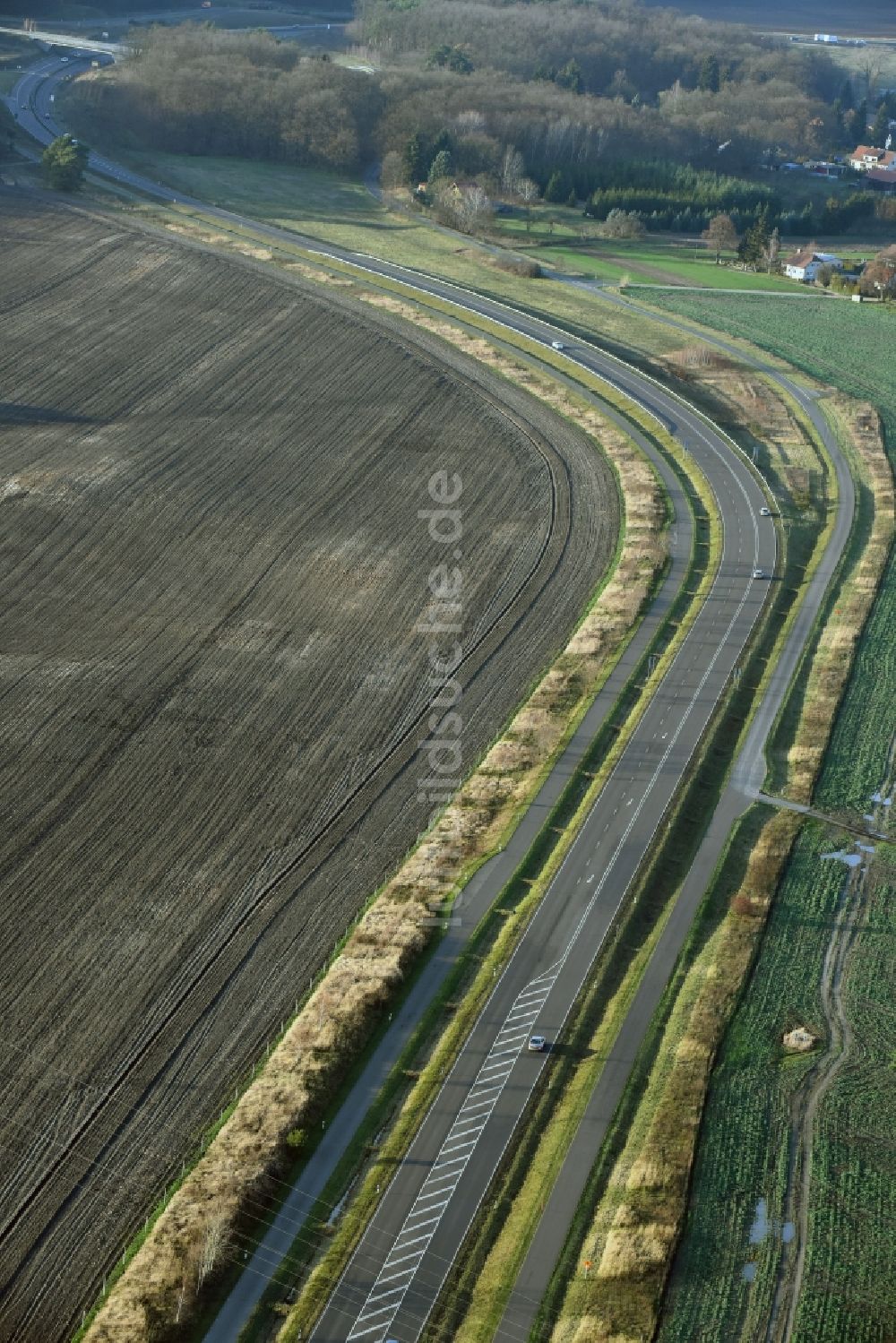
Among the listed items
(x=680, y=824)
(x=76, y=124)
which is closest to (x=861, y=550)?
(x=680, y=824)

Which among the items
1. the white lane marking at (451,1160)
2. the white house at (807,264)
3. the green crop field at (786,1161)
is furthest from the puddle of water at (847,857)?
the white house at (807,264)

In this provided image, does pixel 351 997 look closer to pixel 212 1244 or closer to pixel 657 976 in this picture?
pixel 212 1244

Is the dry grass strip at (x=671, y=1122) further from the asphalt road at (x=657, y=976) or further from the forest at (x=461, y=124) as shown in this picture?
the forest at (x=461, y=124)

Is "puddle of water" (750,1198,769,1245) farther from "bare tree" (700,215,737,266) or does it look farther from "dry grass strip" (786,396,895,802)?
"bare tree" (700,215,737,266)

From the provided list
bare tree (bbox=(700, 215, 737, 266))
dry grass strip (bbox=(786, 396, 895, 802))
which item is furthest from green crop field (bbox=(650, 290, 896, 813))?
bare tree (bbox=(700, 215, 737, 266))

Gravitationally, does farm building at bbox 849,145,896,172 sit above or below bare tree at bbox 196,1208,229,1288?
above

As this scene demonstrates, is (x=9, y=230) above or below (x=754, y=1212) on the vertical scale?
above

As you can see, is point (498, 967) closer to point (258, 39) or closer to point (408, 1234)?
point (408, 1234)
